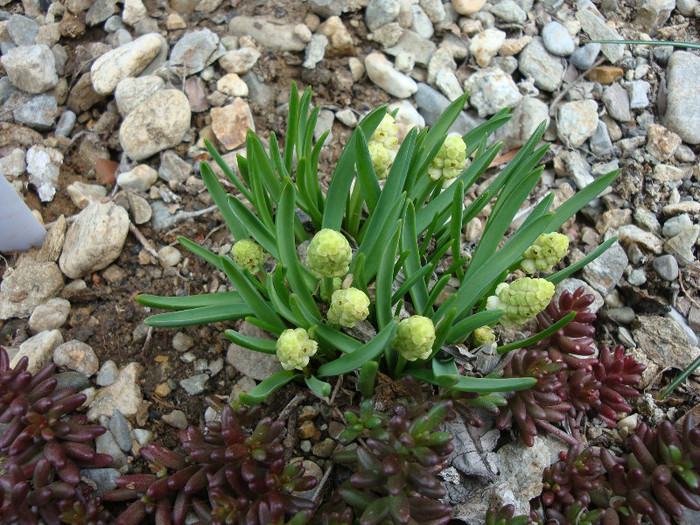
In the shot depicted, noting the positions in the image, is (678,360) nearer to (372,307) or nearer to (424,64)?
(372,307)

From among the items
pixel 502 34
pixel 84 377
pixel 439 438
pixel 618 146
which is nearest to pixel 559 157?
pixel 618 146

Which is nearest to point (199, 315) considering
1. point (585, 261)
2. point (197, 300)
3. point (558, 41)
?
point (197, 300)

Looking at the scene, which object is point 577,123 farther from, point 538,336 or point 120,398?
point 120,398

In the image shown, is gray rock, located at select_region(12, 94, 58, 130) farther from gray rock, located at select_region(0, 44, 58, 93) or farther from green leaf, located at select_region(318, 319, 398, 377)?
green leaf, located at select_region(318, 319, 398, 377)

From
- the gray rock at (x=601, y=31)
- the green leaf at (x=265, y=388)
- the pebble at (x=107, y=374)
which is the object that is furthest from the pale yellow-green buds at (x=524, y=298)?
the gray rock at (x=601, y=31)

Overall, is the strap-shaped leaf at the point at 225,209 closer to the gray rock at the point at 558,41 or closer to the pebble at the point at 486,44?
the pebble at the point at 486,44

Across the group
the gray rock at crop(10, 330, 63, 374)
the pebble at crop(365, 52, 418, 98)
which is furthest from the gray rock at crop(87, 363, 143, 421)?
the pebble at crop(365, 52, 418, 98)
